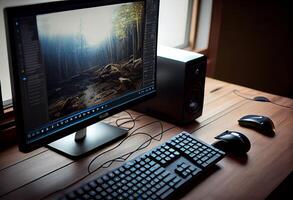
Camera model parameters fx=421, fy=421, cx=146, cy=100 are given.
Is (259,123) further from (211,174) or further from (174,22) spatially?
(174,22)

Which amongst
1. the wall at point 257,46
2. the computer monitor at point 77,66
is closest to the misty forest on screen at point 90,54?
the computer monitor at point 77,66

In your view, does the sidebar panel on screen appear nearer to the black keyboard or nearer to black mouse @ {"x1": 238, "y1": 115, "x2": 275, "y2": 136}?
the black keyboard

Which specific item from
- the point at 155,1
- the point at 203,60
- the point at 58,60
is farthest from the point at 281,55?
the point at 58,60

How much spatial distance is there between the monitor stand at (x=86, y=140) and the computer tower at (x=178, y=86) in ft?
0.64

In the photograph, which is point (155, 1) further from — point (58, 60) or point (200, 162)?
point (200, 162)

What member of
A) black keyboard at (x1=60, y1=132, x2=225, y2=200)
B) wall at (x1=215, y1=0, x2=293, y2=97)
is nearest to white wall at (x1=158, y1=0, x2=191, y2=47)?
wall at (x1=215, y1=0, x2=293, y2=97)

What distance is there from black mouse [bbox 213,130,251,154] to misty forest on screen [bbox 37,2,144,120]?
342 millimetres

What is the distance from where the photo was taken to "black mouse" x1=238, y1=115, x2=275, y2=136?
59.3 inches

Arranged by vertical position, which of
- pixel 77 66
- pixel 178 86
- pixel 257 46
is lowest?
pixel 257 46

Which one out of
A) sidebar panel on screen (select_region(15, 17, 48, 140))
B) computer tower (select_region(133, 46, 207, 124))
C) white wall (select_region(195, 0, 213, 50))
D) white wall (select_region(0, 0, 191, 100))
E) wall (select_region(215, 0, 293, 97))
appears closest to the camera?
sidebar panel on screen (select_region(15, 17, 48, 140))

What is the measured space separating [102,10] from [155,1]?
23cm

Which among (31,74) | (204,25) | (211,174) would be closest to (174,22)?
(204,25)

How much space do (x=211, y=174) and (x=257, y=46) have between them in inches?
60.0

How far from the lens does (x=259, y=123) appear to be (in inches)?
59.5
